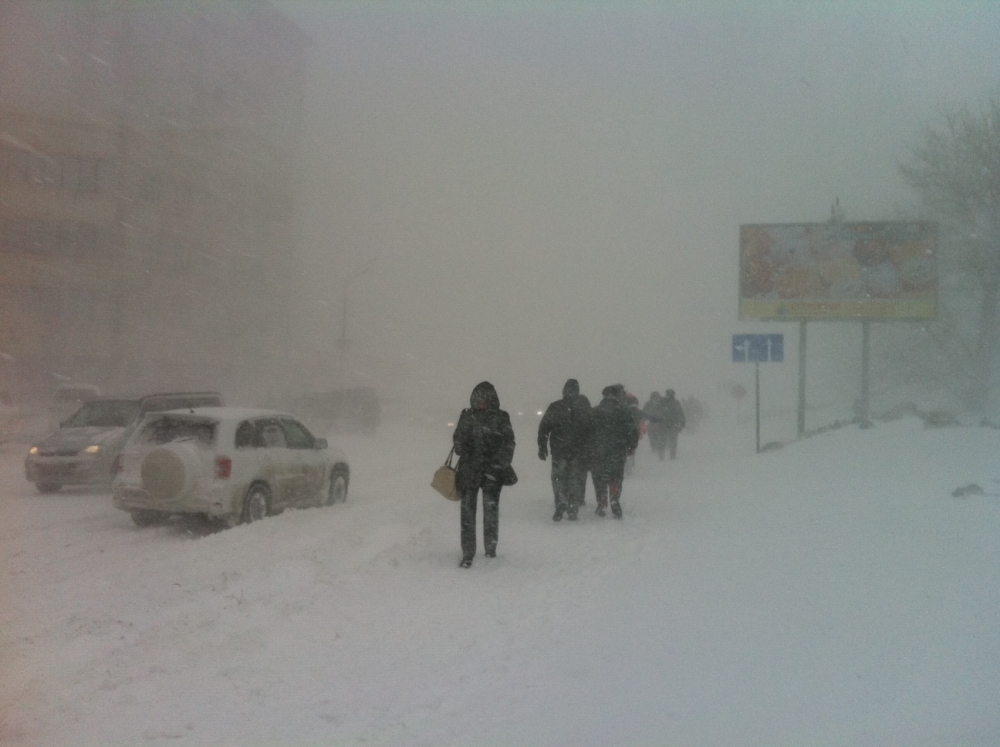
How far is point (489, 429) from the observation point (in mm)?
9023

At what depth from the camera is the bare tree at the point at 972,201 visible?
30594 millimetres

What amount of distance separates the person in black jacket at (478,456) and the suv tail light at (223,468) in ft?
11.2

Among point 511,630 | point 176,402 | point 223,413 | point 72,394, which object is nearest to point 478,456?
point 511,630

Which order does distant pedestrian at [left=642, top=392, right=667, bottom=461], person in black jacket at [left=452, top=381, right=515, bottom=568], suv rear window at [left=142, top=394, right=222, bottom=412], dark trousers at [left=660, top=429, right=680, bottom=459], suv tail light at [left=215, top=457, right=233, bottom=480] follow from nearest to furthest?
1. person in black jacket at [left=452, top=381, right=515, bottom=568]
2. suv tail light at [left=215, top=457, right=233, bottom=480]
3. suv rear window at [left=142, top=394, right=222, bottom=412]
4. distant pedestrian at [left=642, top=392, right=667, bottom=461]
5. dark trousers at [left=660, top=429, right=680, bottom=459]

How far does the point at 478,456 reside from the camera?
8969mm

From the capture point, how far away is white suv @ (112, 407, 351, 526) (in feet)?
35.8

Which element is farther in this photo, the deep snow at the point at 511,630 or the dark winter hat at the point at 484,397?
the dark winter hat at the point at 484,397

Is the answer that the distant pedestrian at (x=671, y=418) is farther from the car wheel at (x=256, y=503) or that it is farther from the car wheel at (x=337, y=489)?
the car wheel at (x=256, y=503)

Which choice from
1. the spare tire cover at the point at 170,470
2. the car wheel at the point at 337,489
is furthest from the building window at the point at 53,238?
the spare tire cover at the point at 170,470

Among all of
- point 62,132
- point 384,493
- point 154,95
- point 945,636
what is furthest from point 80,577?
point 154,95

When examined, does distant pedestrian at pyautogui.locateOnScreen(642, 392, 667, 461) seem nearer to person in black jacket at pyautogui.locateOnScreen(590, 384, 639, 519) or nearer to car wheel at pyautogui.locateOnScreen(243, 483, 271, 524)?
person in black jacket at pyautogui.locateOnScreen(590, 384, 639, 519)

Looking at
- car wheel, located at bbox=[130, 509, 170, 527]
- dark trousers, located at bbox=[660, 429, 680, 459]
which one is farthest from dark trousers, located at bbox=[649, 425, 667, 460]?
car wheel, located at bbox=[130, 509, 170, 527]

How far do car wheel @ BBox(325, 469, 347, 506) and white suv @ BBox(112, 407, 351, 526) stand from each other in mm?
1088

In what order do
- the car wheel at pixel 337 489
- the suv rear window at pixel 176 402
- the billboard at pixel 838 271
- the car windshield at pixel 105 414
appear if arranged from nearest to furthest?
the car wheel at pixel 337 489, the suv rear window at pixel 176 402, the car windshield at pixel 105 414, the billboard at pixel 838 271
